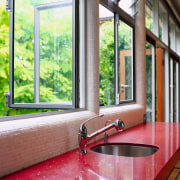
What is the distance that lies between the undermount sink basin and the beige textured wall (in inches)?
6.1

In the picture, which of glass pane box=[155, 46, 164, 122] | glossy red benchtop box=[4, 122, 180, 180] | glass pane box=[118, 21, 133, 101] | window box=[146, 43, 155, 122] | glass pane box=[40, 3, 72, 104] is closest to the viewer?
glossy red benchtop box=[4, 122, 180, 180]

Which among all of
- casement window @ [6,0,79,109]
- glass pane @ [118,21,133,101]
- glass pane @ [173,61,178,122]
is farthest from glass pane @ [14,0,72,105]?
glass pane @ [173,61,178,122]

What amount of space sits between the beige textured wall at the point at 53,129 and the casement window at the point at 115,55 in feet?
1.04

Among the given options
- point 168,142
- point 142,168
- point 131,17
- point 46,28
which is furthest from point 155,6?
point 142,168

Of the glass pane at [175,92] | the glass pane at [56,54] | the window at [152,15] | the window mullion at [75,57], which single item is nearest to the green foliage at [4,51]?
the glass pane at [56,54]

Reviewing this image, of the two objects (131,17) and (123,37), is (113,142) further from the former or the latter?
(131,17)

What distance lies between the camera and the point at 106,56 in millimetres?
2742

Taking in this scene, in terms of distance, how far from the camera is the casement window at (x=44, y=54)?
1996mm

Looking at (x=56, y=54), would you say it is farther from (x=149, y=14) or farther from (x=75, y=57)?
(x=149, y=14)

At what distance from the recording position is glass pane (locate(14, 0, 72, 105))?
2158 millimetres

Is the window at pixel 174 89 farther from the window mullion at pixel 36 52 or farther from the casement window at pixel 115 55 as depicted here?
the window mullion at pixel 36 52

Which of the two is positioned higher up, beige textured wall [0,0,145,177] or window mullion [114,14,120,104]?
window mullion [114,14,120,104]

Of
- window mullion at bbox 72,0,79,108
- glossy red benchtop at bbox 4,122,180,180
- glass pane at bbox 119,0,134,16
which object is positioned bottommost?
glossy red benchtop at bbox 4,122,180,180

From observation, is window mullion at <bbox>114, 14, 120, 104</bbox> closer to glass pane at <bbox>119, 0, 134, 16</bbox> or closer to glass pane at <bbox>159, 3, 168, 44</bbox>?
glass pane at <bbox>119, 0, 134, 16</bbox>
